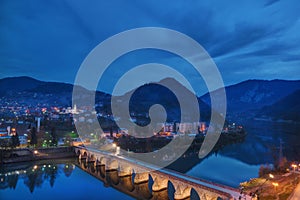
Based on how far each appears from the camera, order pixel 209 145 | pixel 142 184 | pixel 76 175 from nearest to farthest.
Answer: pixel 142 184 → pixel 76 175 → pixel 209 145

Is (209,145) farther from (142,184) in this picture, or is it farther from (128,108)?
(128,108)

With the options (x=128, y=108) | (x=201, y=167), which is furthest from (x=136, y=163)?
(x=128, y=108)

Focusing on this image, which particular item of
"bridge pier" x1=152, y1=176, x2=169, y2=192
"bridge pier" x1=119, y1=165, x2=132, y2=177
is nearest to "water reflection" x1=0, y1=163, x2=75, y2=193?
"bridge pier" x1=119, y1=165, x2=132, y2=177

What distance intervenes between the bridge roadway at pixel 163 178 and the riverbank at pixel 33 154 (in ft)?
8.55

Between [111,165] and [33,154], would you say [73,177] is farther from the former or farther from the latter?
[33,154]

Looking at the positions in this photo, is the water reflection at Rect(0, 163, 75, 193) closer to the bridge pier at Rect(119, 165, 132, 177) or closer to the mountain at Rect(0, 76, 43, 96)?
the bridge pier at Rect(119, 165, 132, 177)

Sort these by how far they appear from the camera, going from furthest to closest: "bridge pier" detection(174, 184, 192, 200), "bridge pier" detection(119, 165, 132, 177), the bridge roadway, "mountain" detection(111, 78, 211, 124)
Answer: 1. "mountain" detection(111, 78, 211, 124)
2. "bridge pier" detection(119, 165, 132, 177)
3. "bridge pier" detection(174, 184, 192, 200)
4. the bridge roadway

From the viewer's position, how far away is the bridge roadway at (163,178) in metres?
14.1

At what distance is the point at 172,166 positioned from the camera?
29.5m

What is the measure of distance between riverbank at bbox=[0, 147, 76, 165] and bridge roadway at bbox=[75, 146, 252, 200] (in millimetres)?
2605

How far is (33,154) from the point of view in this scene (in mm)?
30719

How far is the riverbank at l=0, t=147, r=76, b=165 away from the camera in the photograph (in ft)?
95.9

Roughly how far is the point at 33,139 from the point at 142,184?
19.5m

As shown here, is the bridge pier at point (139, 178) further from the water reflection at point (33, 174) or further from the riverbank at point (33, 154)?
the riverbank at point (33, 154)
